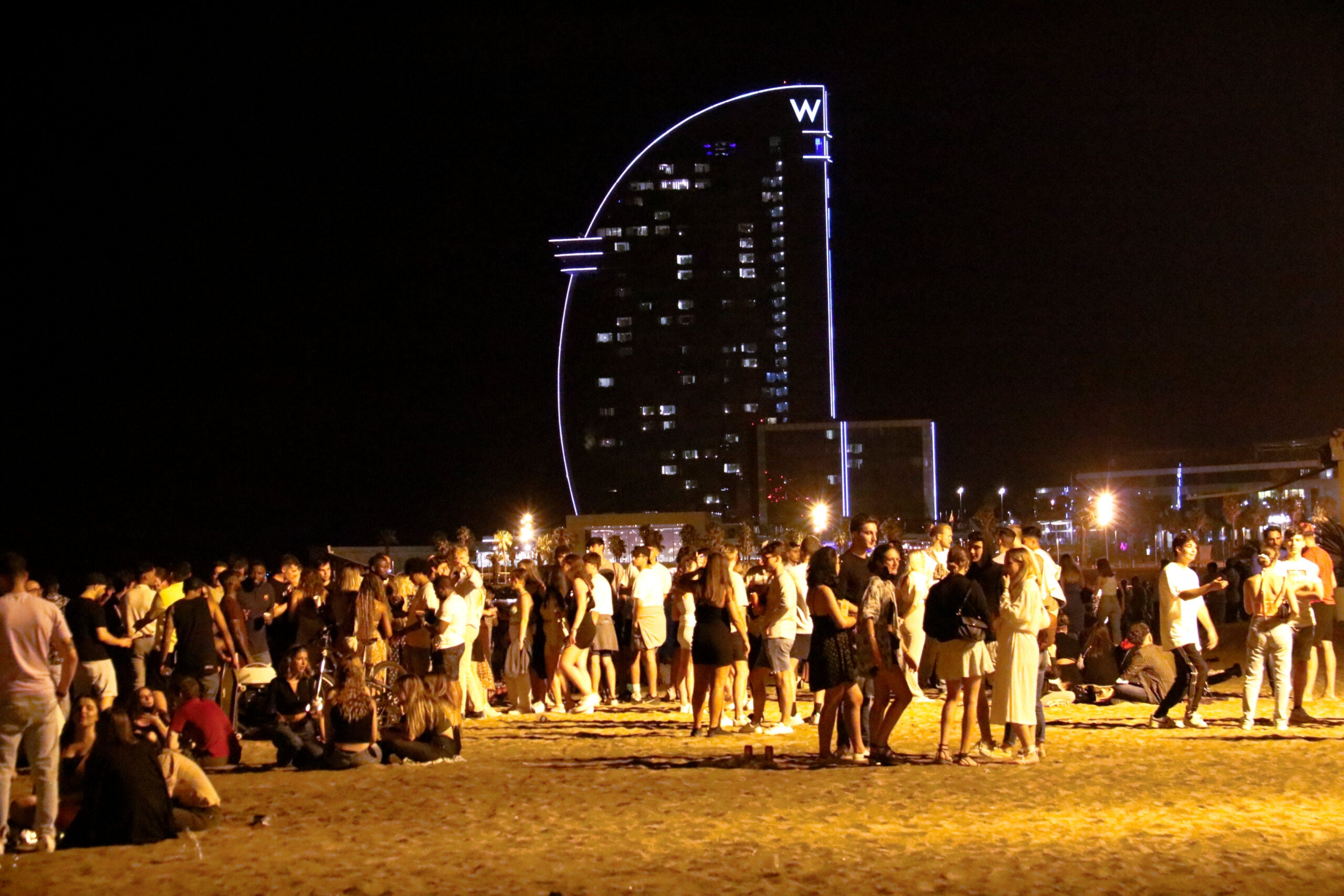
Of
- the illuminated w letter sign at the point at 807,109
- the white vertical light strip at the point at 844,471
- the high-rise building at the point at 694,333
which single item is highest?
the illuminated w letter sign at the point at 807,109

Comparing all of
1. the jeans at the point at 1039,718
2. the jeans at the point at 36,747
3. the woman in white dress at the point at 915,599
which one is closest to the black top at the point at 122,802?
the jeans at the point at 36,747

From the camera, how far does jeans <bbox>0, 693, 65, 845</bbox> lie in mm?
7832

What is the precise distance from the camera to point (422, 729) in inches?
444

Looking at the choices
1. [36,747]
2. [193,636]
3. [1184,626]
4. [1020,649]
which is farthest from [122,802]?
[1184,626]

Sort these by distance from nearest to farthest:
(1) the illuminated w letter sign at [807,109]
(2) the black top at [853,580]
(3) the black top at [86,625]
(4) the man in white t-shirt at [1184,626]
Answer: (2) the black top at [853,580]
(3) the black top at [86,625]
(4) the man in white t-shirt at [1184,626]
(1) the illuminated w letter sign at [807,109]

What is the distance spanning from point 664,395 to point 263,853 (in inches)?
5099

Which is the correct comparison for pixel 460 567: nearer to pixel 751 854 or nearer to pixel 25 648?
pixel 25 648

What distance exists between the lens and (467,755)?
1178 centimetres

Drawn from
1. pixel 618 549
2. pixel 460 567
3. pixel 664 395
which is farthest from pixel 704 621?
pixel 664 395

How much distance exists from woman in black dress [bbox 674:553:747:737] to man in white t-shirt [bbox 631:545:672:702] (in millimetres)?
2947

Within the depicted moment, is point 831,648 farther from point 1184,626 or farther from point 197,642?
point 197,642

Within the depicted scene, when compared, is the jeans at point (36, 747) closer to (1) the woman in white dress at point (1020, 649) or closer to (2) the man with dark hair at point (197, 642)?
(2) the man with dark hair at point (197, 642)

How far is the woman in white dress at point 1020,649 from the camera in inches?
404

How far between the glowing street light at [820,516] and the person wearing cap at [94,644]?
81.3 m
